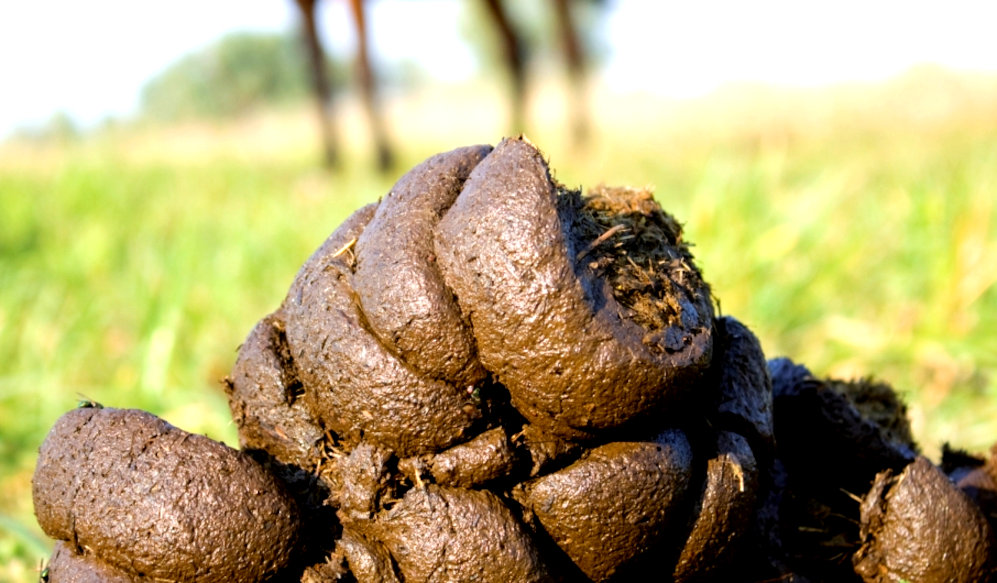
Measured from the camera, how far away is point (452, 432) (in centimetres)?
130

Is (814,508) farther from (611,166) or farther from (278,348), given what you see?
(611,166)

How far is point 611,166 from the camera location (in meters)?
9.24

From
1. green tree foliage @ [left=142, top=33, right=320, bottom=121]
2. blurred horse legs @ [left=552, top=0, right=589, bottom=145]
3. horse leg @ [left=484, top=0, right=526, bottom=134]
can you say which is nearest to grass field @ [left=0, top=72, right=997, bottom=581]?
horse leg @ [left=484, top=0, right=526, bottom=134]

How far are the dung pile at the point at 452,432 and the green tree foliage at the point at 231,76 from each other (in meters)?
56.4

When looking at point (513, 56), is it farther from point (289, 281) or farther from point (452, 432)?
point (452, 432)

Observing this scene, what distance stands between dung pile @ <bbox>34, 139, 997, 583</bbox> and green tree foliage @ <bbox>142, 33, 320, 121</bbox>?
56407mm

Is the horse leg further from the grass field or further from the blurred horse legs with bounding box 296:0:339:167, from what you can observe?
the grass field

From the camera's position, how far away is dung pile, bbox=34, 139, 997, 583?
1.24m

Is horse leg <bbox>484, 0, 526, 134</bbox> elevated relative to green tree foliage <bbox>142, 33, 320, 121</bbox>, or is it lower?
lower

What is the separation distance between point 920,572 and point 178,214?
259 inches

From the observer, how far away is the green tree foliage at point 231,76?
57.5m

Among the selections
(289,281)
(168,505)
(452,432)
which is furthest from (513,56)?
(168,505)


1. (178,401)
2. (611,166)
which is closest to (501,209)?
(178,401)

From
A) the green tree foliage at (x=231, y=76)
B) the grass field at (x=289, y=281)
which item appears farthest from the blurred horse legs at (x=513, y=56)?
the green tree foliage at (x=231, y=76)
